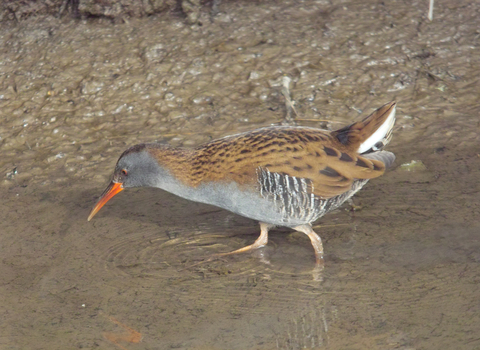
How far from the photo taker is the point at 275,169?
348 centimetres

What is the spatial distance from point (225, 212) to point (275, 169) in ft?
2.97

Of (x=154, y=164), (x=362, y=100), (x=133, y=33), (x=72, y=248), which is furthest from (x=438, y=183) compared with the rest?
(x=133, y=33)

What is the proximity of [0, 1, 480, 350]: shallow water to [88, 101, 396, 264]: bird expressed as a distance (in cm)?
39

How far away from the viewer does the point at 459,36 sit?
5.47 meters

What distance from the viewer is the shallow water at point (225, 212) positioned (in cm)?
327

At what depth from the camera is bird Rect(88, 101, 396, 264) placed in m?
3.52

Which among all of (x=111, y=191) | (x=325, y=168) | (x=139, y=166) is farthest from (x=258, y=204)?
(x=111, y=191)

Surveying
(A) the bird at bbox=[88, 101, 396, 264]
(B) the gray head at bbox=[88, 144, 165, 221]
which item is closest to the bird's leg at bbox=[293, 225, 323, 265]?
(A) the bird at bbox=[88, 101, 396, 264]

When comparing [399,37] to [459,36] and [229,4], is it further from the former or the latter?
[229,4]

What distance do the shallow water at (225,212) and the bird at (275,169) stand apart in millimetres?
393

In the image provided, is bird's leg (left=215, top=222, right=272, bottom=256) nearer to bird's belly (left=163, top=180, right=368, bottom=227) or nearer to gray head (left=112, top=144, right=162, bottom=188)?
bird's belly (left=163, top=180, right=368, bottom=227)

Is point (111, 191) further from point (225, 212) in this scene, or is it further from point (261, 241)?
point (261, 241)

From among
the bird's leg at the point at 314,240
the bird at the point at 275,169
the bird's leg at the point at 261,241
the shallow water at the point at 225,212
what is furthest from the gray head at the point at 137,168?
the bird's leg at the point at 314,240

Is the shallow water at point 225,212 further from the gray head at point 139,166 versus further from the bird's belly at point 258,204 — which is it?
the gray head at point 139,166
